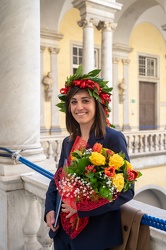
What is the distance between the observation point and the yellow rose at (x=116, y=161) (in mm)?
1351

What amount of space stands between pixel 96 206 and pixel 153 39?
1475cm

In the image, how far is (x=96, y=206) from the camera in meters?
1.41

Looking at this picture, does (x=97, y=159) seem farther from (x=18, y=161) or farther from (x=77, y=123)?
(x=18, y=161)

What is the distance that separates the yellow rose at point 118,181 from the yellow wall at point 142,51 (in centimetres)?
1310

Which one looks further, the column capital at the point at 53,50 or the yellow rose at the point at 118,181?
the column capital at the point at 53,50

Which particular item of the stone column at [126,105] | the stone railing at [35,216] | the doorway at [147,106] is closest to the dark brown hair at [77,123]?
the stone railing at [35,216]

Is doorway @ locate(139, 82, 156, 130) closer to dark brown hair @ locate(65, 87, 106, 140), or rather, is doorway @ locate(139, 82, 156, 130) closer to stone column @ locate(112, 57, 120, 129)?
stone column @ locate(112, 57, 120, 129)

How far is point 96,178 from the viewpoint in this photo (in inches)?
53.6

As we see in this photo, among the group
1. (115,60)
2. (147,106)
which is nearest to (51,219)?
(115,60)

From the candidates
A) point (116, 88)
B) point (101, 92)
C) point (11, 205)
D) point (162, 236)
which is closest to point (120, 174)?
point (162, 236)

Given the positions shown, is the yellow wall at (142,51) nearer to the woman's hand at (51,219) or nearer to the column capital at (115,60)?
the column capital at (115,60)

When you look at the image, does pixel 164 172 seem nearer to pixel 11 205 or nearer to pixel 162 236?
pixel 11 205

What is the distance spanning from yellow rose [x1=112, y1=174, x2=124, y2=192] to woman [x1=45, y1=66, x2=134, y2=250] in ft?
0.37

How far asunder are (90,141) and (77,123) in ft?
0.86
